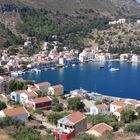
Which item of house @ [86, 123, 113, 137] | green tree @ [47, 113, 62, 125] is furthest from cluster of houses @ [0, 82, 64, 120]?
house @ [86, 123, 113, 137]

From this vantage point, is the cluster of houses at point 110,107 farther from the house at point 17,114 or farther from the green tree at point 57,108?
the house at point 17,114

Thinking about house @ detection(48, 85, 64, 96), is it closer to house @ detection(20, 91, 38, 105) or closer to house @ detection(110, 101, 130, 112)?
house @ detection(20, 91, 38, 105)

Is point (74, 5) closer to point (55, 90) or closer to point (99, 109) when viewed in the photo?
point (55, 90)

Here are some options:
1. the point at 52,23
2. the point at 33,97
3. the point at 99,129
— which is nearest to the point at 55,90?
the point at 33,97

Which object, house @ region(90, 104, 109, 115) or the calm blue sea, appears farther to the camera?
the calm blue sea

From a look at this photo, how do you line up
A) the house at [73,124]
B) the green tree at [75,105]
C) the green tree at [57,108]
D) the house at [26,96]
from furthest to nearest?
1. the house at [26,96]
2. the green tree at [75,105]
3. the green tree at [57,108]
4. the house at [73,124]

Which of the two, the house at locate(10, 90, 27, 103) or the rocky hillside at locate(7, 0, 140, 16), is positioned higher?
the rocky hillside at locate(7, 0, 140, 16)

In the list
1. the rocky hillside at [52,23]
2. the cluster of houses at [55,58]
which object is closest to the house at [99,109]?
the cluster of houses at [55,58]
